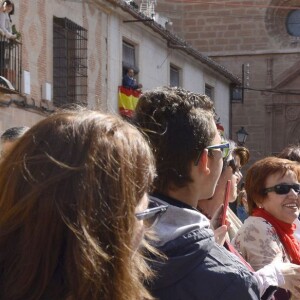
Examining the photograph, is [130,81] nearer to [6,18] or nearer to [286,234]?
[6,18]

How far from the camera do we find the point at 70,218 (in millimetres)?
1896

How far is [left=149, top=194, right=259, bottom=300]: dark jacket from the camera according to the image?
2.39 meters

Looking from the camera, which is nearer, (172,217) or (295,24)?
(172,217)

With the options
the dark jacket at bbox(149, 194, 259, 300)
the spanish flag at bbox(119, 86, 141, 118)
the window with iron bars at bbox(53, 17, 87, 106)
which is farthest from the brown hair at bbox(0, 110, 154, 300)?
the spanish flag at bbox(119, 86, 141, 118)

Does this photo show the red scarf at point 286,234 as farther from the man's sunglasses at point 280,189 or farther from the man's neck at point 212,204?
the man's neck at point 212,204

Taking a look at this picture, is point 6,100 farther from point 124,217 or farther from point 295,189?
point 124,217

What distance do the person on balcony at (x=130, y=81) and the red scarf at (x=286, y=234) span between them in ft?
44.4

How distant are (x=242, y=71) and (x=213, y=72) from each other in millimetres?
3856

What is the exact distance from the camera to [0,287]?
1.90 meters

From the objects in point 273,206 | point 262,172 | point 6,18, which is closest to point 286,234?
point 273,206

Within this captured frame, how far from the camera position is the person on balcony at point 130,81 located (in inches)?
699

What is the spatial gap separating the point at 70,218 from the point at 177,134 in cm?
99

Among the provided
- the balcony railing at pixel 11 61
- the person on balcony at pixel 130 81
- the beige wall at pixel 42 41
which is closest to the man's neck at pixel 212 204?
the balcony railing at pixel 11 61

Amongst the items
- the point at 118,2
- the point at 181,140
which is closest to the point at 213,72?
the point at 118,2
